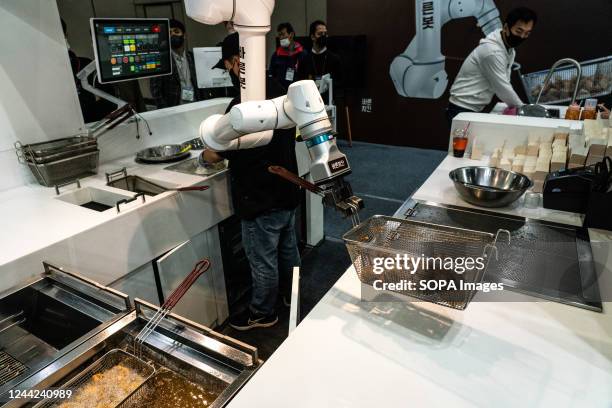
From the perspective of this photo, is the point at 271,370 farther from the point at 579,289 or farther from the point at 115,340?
the point at 579,289

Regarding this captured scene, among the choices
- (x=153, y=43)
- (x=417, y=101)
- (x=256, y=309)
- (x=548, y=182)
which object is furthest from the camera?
(x=417, y=101)

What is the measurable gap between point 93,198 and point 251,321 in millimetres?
1040

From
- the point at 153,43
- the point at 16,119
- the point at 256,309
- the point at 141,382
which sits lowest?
the point at 256,309

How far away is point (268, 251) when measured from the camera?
80.8 inches

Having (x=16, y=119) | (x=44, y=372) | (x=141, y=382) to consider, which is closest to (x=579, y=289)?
(x=141, y=382)

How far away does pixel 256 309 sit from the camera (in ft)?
7.29

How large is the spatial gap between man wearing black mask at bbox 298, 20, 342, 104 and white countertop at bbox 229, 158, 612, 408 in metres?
4.12

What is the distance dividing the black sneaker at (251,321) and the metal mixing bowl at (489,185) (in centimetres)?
124

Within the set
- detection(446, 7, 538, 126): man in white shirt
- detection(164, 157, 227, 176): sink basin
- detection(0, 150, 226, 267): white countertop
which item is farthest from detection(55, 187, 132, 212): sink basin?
detection(446, 7, 538, 126): man in white shirt

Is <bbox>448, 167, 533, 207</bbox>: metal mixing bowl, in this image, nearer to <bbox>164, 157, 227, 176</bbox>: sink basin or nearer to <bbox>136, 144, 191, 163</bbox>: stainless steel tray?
<bbox>164, 157, 227, 176</bbox>: sink basin

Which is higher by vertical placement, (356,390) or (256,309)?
(356,390)

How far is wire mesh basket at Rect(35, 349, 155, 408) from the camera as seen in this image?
940mm

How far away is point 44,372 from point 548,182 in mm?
1769

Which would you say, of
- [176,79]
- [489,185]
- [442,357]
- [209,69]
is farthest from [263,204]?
[176,79]
